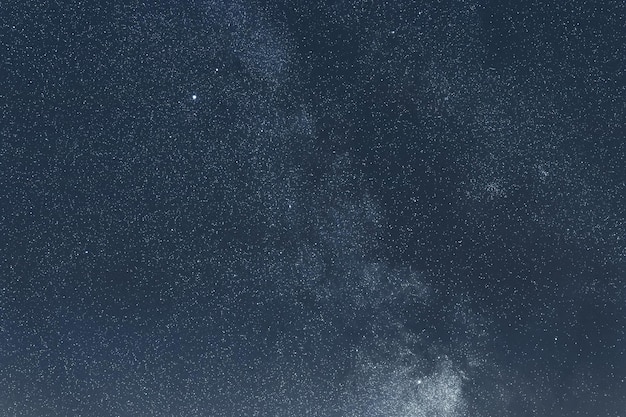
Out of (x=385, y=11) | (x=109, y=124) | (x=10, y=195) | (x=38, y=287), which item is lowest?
(x=38, y=287)

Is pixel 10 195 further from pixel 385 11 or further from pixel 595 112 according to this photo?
pixel 595 112

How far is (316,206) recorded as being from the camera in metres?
9.66

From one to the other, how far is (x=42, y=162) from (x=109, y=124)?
109cm

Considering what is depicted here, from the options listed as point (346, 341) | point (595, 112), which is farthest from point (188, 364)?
point (595, 112)

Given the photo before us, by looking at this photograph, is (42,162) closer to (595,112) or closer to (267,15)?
(267,15)

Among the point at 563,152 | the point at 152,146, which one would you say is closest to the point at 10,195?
the point at 152,146

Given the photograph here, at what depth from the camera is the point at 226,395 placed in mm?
10086

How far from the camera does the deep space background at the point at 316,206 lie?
9602 millimetres

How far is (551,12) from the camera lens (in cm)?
969

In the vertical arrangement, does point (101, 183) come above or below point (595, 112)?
below

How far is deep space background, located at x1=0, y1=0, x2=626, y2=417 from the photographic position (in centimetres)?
960

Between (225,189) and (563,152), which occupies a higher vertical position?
(563,152)

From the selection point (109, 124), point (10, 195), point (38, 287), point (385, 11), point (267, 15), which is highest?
point (385, 11)

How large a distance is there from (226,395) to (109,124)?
4.12m
